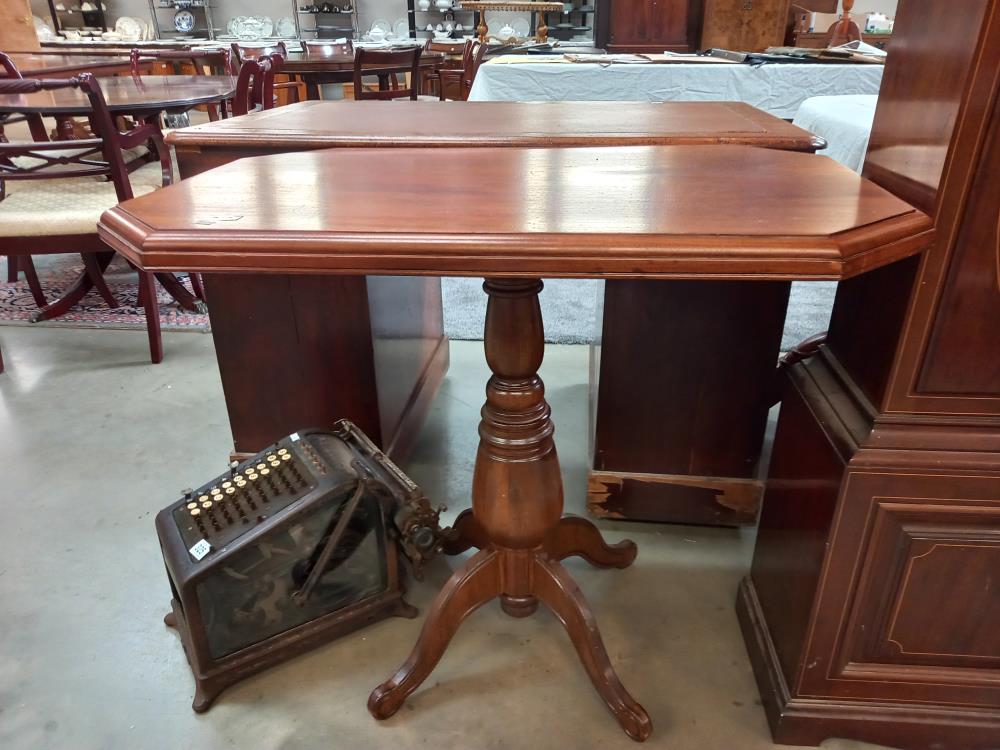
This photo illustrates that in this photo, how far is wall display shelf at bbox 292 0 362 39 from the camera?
780cm

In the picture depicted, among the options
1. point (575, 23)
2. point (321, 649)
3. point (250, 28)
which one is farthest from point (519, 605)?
point (250, 28)

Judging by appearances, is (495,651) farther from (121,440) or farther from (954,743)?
(121,440)

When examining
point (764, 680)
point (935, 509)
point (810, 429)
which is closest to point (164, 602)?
point (764, 680)

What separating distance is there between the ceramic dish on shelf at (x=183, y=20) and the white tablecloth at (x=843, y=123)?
7600mm

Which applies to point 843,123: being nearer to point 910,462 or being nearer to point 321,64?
point 910,462

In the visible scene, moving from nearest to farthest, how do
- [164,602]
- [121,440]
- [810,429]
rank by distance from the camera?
[810,429]
[164,602]
[121,440]

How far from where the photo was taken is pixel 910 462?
35.2 inches

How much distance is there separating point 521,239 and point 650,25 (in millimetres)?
5605

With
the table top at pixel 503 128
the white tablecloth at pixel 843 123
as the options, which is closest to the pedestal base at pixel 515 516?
the table top at pixel 503 128

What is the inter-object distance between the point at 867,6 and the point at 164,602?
7601 mm

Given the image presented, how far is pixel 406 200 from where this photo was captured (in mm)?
824

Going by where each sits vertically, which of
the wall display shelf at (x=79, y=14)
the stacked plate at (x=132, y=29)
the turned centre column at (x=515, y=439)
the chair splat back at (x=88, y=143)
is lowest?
the turned centre column at (x=515, y=439)

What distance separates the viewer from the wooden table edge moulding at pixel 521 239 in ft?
2.19

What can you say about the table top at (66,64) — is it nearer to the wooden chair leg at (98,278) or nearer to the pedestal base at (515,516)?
the wooden chair leg at (98,278)
